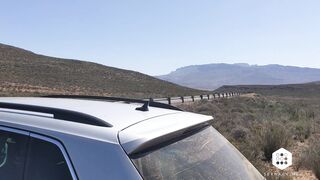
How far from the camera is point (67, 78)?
3435 inches

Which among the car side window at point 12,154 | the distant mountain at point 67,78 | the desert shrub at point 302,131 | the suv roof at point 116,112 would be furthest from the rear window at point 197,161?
the distant mountain at point 67,78

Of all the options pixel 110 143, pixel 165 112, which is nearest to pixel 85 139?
pixel 110 143

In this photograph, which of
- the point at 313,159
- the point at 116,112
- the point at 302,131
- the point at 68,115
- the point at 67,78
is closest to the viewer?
the point at 68,115

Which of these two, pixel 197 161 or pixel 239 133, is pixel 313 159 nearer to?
pixel 239 133

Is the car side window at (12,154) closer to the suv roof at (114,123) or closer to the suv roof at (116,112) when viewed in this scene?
the suv roof at (114,123)

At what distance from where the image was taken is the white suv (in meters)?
2.73

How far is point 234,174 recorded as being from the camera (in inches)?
132

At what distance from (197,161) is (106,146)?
0.72 meters

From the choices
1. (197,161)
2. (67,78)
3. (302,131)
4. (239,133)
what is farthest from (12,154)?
(67,78)

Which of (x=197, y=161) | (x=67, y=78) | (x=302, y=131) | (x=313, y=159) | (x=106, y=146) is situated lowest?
(x=302, y=131)

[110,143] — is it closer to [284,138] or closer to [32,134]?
[32,134]

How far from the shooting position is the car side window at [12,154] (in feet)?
10.0

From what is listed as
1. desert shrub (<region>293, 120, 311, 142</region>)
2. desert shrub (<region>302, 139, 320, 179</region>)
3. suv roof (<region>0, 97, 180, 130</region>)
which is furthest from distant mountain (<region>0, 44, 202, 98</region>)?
suv roof (<region>0, 97, 180, 130</region>)

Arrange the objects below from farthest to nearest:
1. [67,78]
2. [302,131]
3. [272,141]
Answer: [67,78] → [302,131] → [272,141]
